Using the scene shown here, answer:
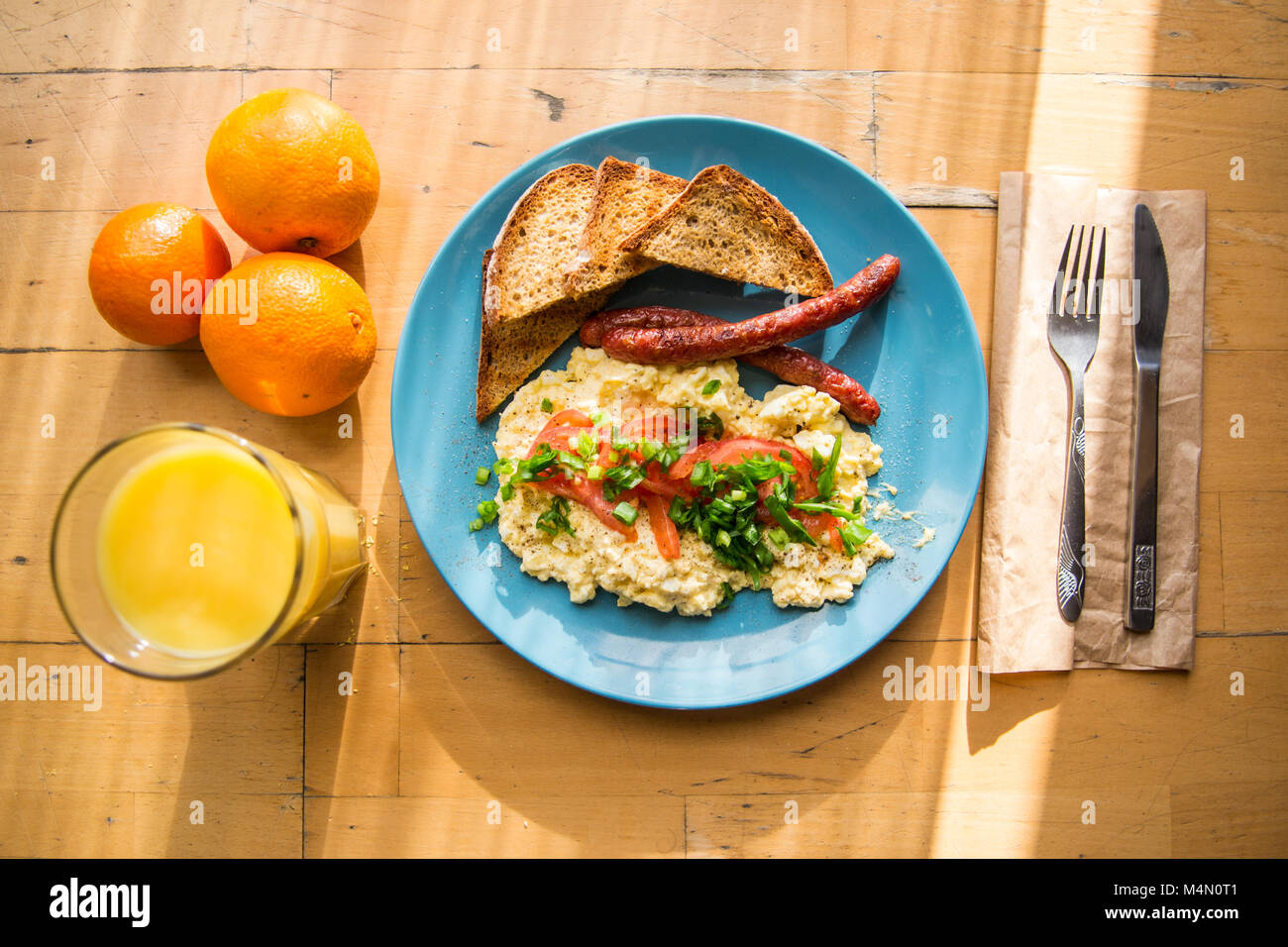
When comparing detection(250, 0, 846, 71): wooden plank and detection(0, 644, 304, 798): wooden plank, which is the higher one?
detection(250, 0, 846, 71): wooden plank

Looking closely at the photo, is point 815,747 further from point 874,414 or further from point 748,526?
point 874,414

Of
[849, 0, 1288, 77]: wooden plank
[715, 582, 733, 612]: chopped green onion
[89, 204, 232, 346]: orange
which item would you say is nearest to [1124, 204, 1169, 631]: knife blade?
[849, 0, 1288, 77]: wooden plank

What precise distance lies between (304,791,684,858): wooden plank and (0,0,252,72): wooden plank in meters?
2.23

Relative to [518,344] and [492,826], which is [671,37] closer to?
[518,344]

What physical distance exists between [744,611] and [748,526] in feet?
0.84

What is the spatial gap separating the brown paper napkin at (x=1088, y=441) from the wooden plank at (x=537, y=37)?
797mm

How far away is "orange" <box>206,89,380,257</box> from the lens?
1970 millimetres

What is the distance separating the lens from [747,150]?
2236 millimetres

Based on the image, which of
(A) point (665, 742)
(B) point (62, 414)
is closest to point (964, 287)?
(A) point (665, 742)

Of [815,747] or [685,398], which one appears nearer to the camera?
[685,398]

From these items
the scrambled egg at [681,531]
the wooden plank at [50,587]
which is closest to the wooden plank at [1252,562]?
the scrambled egg at [681,531]

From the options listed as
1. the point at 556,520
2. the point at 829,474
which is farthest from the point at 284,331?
the point at 829,474

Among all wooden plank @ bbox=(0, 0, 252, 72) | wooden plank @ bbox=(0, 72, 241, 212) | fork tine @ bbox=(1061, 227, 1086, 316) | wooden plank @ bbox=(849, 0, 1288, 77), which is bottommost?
fork tine @ bbox=(1061, 227, 1086, 316)

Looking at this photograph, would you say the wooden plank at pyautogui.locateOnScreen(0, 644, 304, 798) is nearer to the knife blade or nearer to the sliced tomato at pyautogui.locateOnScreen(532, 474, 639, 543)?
the sliced tomato at pyautogui.locateOnScreen(532, 474, 639, 543)
